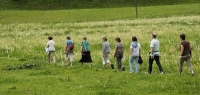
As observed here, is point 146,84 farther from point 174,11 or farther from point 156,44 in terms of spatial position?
point 174,11

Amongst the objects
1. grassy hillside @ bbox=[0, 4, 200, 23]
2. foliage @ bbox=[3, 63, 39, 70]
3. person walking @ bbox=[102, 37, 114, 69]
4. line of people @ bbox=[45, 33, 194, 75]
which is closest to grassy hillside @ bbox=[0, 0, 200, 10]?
grassy hillside @ bbox=[0, 4, 200, 23]

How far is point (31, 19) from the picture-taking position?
90.6 metres

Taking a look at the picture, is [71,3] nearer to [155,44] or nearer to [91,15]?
[91,15]

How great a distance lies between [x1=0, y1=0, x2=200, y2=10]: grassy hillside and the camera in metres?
118

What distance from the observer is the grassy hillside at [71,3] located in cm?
11842

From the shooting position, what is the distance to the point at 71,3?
122062 mm

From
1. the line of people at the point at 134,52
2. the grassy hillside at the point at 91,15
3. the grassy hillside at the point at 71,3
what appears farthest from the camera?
the grassy hillside at the point at 71,3

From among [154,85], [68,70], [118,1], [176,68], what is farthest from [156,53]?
[118,1]

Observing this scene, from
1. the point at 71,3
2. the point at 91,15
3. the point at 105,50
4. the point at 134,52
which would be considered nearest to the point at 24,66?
the point at 105,50

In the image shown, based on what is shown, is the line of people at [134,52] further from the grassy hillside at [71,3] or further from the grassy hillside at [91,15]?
the grassy hillside at [71,3]

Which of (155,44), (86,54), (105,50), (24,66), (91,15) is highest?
(91,15)

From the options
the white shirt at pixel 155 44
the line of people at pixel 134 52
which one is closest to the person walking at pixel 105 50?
the line of people at pixel 134 52

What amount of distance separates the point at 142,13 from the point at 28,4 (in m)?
46.2

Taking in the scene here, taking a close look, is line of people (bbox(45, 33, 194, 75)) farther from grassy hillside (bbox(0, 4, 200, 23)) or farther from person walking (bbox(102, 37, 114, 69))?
grassy hillside (bbox(0, 4, 200, 23))
